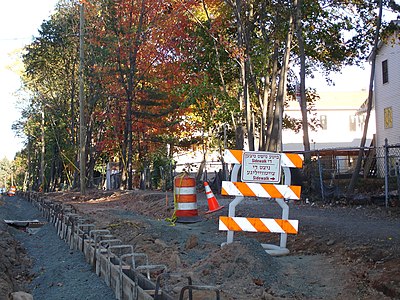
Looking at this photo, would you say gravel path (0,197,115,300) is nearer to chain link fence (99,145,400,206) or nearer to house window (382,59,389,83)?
chain link fence (99,145,400,206)

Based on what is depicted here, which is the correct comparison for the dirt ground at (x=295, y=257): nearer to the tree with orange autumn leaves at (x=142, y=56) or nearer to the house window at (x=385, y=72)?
the house window at (x=385, y=72)

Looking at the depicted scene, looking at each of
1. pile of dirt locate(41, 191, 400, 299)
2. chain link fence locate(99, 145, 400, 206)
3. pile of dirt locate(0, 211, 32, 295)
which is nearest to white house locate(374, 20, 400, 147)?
chain link fence locate(99, 145, 400, 206)

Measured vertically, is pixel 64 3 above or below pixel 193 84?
above

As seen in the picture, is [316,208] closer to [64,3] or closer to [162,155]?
[162,155]

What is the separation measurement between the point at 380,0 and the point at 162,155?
2523cm

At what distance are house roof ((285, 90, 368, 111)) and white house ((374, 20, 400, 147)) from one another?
67.5ft

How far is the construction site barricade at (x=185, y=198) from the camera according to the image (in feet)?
50.4

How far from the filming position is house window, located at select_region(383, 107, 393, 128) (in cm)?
3172

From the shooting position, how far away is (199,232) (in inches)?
538

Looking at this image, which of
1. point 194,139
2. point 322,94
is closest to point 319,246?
point 194,139

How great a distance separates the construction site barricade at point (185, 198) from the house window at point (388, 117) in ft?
64.4

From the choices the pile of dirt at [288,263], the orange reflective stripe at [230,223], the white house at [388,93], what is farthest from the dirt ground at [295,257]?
the white house at [388,93]

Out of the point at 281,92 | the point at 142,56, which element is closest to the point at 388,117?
the point at 281,92


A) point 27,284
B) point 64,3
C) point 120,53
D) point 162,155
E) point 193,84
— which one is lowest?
point 27,284
